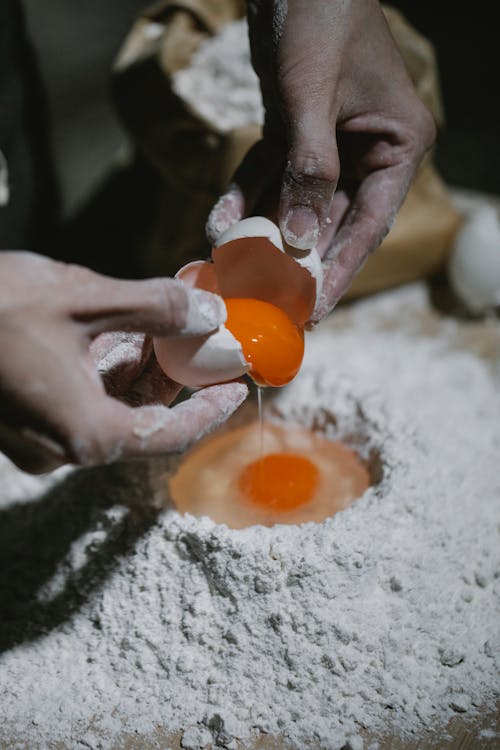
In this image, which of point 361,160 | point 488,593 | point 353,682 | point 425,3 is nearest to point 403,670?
point 353,682

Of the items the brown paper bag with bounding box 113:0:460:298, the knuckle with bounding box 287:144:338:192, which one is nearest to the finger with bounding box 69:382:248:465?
the knuckle with bounding box 287:144:338:192

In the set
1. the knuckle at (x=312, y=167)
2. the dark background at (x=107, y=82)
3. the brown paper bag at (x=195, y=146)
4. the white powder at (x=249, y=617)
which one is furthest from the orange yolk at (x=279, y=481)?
the dark background at (x=107, y=82)

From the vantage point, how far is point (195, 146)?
149 cm

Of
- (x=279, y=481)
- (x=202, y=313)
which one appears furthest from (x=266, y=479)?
(x=202, y=313)

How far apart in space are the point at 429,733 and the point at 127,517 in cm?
49

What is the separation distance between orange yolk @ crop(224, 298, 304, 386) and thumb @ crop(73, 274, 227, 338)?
122 mm

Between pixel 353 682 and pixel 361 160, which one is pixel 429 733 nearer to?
pixel 353 682

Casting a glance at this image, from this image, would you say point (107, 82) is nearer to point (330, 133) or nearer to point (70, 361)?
point (330, 133)

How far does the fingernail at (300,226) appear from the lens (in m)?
0.95

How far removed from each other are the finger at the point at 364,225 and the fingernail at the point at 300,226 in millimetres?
135

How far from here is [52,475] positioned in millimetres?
1198

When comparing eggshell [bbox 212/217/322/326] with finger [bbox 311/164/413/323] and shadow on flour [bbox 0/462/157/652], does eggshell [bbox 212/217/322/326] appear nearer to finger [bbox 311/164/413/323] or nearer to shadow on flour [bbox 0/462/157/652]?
finger [bbox 311/164/413/323]

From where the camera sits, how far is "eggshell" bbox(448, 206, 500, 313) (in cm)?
154

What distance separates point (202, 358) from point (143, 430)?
5.8 inches
